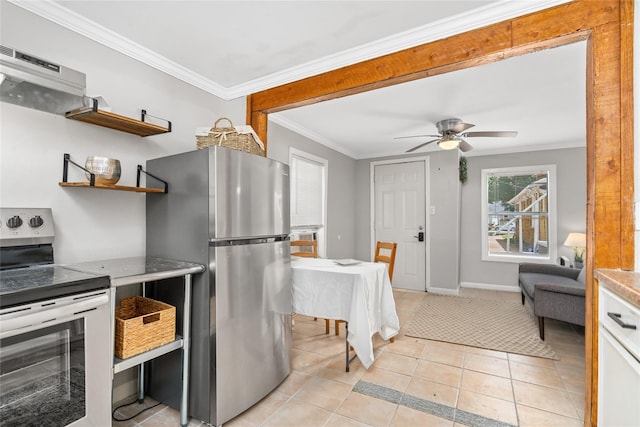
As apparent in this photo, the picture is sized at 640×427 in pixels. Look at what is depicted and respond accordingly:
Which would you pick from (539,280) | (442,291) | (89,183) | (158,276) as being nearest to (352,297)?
(158,276)

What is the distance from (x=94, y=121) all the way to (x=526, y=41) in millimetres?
2571

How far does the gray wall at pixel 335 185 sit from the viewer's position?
376cm

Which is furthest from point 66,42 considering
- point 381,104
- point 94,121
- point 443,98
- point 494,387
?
point 494,387

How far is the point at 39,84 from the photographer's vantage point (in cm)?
150

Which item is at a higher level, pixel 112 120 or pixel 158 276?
pixel 112 120

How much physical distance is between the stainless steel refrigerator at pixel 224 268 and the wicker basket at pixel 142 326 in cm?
11

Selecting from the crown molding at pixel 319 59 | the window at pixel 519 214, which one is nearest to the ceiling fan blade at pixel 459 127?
the crown molding at pixel 319 59

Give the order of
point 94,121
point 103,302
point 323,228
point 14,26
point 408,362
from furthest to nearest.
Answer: point 323,228
point 408,362
point 94,121
point 14,26
point 103,302

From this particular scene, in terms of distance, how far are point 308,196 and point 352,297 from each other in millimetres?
2134

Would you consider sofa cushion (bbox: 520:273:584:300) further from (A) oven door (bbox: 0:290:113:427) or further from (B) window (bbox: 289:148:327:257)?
(A) oven door (bbox: 0:290:113:427)

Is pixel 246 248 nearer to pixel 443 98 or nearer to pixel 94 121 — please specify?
pixel 94 121

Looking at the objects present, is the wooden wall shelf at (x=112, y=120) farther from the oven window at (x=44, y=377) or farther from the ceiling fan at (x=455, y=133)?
the ceiling fan at (x=455, y=133)

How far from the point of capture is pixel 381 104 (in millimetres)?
3209

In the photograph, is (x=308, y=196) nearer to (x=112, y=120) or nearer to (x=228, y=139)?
(x=228, y=139)
